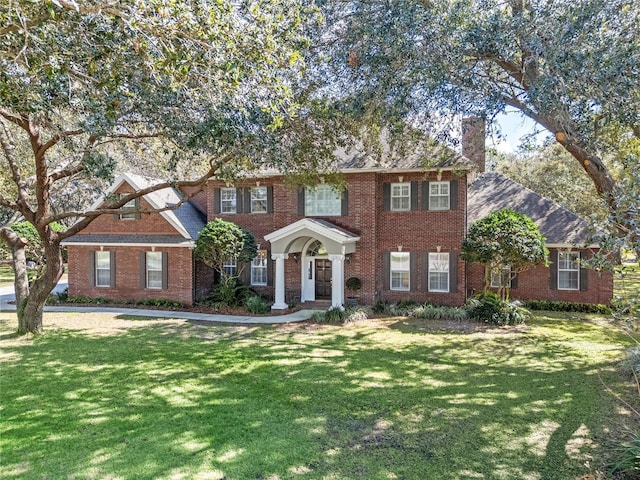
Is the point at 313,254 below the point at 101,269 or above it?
above

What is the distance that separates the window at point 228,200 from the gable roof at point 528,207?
1027cm

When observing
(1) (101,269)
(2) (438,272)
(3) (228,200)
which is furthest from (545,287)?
(1) (101,269)

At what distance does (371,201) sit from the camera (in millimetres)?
17375

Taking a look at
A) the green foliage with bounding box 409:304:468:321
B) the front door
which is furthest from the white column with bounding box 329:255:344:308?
the green foliage with bounding box 409:304:468:321

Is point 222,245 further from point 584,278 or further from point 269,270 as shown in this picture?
point 584,278

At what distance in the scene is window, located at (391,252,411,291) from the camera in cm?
1773

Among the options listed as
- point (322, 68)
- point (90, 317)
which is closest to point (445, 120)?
point (322, 68)

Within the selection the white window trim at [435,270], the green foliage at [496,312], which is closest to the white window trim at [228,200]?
the white window trim at [435,270]

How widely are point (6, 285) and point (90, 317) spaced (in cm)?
1423

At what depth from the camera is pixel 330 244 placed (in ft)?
54.0

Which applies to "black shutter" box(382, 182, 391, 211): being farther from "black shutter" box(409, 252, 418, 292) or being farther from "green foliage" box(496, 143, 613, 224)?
"green foliage" box(496, 143, 613, 224)

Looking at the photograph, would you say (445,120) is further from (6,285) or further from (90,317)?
(6,285)

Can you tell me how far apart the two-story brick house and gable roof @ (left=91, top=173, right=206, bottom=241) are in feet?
0.22

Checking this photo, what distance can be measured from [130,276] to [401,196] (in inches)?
466
